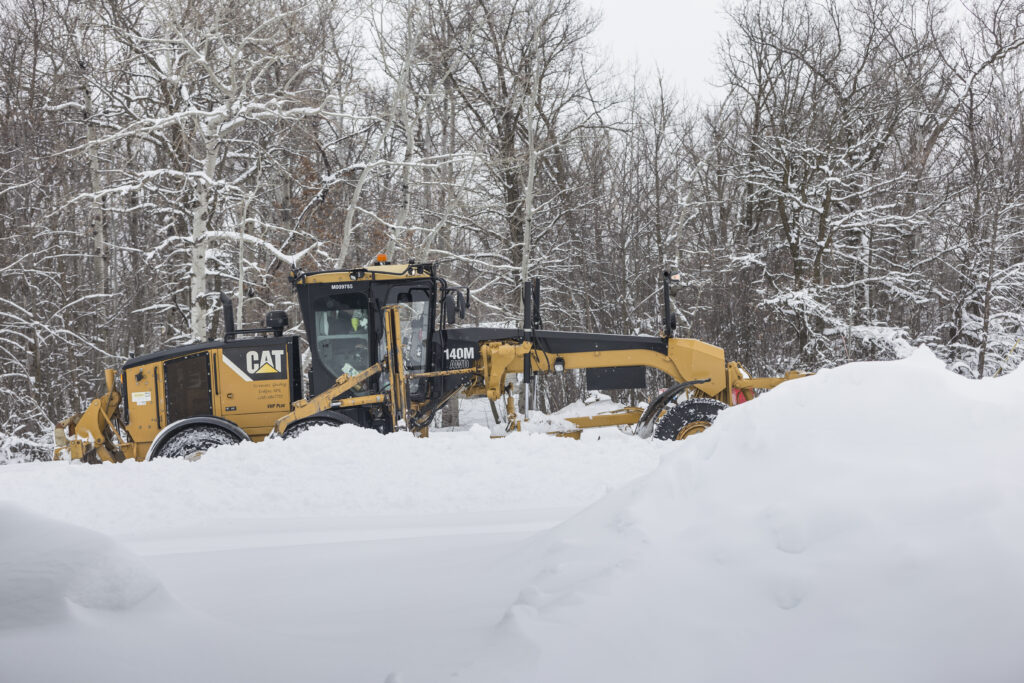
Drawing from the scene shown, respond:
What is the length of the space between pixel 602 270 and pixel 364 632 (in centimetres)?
1767

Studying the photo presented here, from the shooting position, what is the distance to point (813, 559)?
3.13m

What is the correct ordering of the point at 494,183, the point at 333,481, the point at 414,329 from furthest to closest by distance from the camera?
the point at 494,183, the point at 414,329, the point at 333,481

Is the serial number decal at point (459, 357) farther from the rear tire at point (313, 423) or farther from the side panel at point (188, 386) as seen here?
the side panel at point (188, 386)

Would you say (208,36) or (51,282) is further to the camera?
(51,282)

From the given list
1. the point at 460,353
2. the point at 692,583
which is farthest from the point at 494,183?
the point at 692,583

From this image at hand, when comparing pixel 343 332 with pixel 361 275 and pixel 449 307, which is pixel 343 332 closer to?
pixel 361 275

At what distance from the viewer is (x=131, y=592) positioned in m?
3.36

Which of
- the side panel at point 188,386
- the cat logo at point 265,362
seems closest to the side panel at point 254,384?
the cat logo at point 265,362

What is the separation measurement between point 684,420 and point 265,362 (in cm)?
506

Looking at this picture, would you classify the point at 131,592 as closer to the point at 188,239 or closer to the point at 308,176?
the point at 188,239

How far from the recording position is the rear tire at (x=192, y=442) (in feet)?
30.1

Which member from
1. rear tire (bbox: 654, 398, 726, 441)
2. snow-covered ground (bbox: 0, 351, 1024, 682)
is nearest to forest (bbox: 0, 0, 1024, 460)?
rear tire (bbox: 654, 398, 726, 441)

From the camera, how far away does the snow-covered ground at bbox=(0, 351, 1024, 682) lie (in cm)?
283

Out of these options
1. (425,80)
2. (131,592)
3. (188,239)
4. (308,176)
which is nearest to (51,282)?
(188,239)
